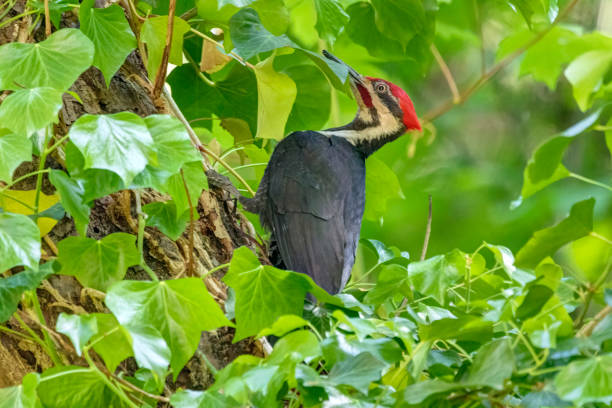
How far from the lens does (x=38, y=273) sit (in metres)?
1.04

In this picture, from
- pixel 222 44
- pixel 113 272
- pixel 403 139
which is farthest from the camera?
pixel 403 139

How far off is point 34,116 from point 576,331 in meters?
0.77

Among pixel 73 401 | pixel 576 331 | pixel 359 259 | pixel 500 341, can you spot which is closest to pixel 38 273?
pixel 73 401

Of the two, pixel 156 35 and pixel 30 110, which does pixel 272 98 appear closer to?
pixel 156 35

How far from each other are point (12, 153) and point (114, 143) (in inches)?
5.2

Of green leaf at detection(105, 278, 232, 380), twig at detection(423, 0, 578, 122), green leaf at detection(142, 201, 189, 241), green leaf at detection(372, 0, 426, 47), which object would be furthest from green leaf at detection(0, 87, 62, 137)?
twig at detection(423, 0, 578, 122)

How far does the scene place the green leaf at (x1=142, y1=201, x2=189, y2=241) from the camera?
1.29 m

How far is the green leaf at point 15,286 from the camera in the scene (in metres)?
1.03

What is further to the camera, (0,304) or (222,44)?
(222,44)

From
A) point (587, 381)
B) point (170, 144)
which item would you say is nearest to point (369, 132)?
point (170, 144)

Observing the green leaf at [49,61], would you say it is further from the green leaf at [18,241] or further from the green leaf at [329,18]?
the green leaf at [329,18]

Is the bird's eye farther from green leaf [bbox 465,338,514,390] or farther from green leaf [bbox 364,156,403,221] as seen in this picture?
green leaf [bbox 465,338,514,390]

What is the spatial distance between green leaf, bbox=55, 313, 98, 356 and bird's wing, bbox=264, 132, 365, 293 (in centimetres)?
95

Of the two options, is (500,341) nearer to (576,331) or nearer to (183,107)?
(576,331)
